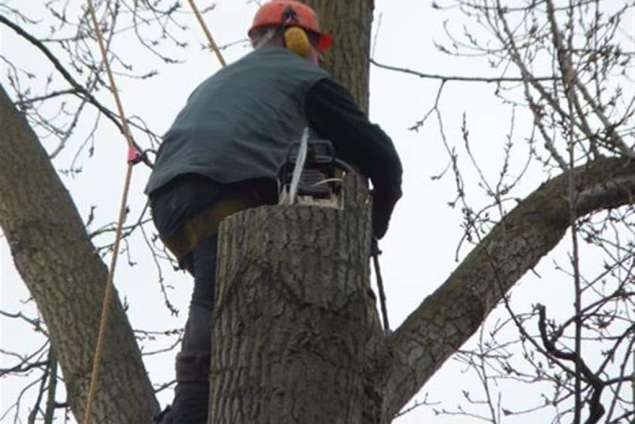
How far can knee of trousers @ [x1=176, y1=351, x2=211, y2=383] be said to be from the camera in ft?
11.9

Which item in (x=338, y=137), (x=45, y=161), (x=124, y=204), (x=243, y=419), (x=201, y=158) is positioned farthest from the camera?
(x=45, y=161)

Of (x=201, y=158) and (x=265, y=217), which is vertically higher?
(x=201, y=158)

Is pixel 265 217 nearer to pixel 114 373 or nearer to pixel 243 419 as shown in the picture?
pixel 243 419

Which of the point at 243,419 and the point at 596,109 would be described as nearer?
the point at 243,419

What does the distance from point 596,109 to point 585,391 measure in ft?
4.16

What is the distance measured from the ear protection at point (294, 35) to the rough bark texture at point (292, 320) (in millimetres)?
1438

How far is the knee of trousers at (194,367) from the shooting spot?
142 inches

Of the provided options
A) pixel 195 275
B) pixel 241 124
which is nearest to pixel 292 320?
pixel 195 275

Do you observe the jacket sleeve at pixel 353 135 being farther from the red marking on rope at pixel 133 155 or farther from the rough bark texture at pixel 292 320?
the rough bark texture at pixel 292 320

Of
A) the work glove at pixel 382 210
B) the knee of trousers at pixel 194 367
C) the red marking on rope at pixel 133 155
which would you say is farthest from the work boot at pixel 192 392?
the red marking on rope at pixel 133 155

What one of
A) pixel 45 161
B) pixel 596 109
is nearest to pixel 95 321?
pixel 45 161

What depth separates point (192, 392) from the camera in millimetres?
3623

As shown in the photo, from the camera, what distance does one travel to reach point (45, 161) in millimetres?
4660

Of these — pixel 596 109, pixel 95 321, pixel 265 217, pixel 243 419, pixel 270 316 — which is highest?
pixel 596 109
